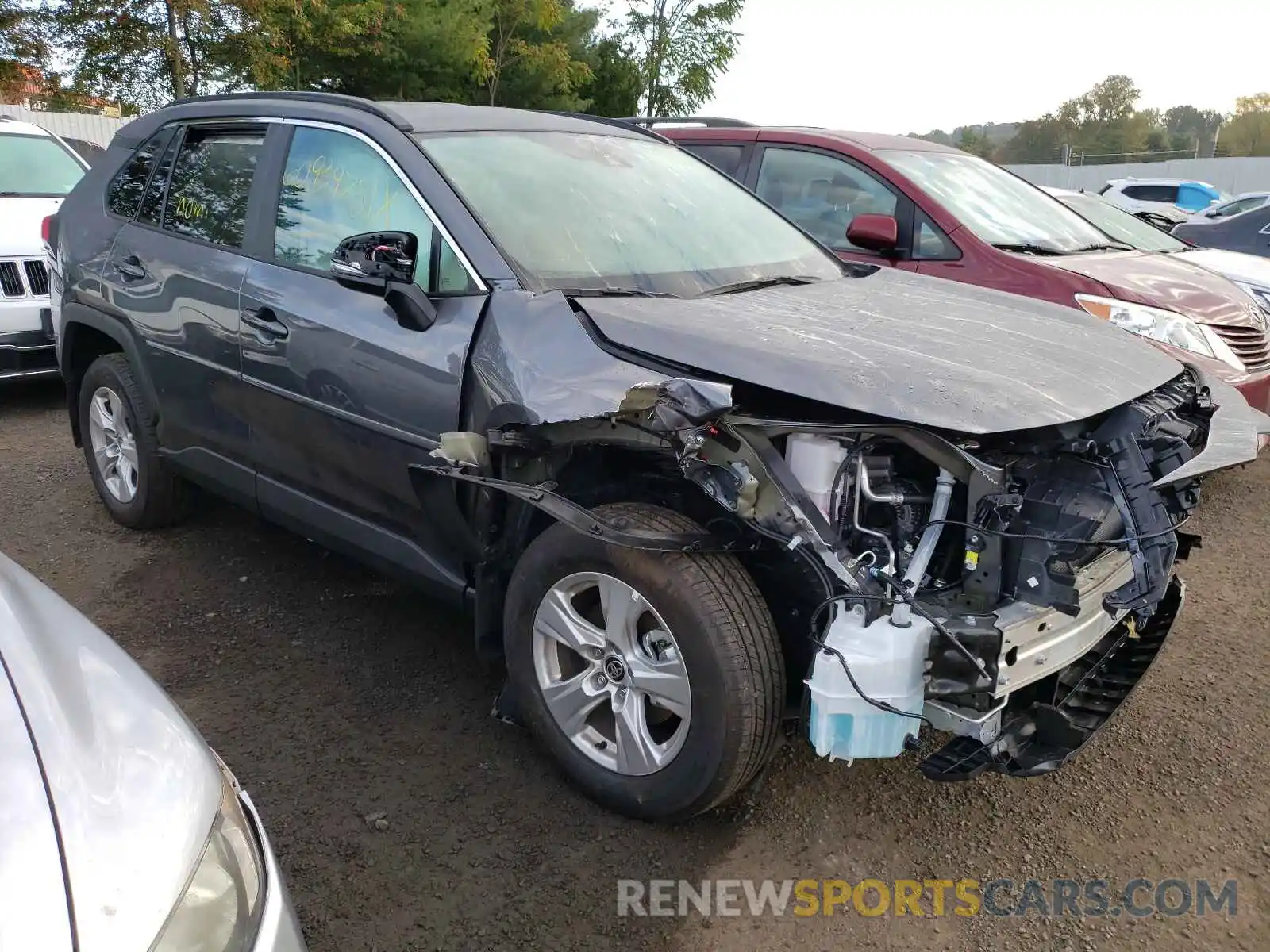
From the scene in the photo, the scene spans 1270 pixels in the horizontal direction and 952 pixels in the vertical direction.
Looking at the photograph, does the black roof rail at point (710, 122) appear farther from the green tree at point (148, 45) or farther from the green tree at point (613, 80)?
the green tree at point (613, 80)

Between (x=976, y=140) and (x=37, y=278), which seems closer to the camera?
(x=37, y=278)

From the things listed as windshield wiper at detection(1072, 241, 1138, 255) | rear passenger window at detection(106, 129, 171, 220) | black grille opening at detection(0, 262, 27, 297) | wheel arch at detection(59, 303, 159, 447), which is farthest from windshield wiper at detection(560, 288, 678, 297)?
black grille opening at detection(0, 262, 27, 297)

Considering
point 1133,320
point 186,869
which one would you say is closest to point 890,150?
point 1133,320

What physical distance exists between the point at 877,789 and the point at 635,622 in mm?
937

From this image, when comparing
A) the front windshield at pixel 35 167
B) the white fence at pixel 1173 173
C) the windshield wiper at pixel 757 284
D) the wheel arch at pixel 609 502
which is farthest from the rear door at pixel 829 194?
the white fence at pixel 1173 173

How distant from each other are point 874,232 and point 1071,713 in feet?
10.3

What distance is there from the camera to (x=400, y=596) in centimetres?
410

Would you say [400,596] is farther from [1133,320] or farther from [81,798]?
[1133,320]

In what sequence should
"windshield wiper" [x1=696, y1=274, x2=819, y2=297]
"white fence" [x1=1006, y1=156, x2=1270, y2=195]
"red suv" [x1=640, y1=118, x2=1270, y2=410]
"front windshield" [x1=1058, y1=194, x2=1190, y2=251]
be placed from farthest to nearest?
"white fence" [x1=1006, y1=156, x2=1270, y2=195], "front windshield" [x1=1058, y1=194, x2=1190, y2=251], "red suv" [x1=640, y1=118, x2=1270, y2=410], "windshield wiper" [x1=696, y1=274, x2=819, y2=297]

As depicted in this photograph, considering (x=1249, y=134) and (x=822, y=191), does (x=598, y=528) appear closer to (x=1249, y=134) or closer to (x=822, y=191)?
(x=822, y=191)

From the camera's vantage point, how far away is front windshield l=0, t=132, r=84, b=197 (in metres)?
7.55

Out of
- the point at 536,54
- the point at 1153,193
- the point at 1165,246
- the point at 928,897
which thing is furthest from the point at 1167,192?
the point at 928,897

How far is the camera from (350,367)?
3.12 m

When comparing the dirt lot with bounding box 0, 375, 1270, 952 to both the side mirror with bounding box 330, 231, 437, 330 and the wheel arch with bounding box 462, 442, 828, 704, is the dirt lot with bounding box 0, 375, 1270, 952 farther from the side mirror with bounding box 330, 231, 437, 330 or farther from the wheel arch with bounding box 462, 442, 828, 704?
the side mirror with bounding box 330, 231, 437, 330
